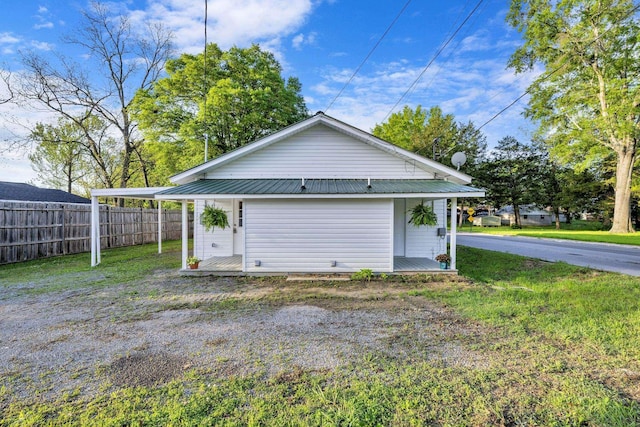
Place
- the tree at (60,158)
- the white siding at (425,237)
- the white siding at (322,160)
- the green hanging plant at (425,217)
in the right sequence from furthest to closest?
the tree at (60,158)
the white siding at (425,237)
the white siding at (322,160)
the green hanging plant at (425,217)

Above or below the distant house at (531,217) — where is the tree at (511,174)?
above

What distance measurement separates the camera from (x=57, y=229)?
37.4ft

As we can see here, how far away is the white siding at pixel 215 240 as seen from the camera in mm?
10141

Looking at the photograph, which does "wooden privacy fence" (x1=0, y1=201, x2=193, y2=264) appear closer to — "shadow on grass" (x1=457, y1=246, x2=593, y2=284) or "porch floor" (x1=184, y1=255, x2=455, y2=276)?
"porch floor" (x1=184, y1=255, x2=455, y2=276)

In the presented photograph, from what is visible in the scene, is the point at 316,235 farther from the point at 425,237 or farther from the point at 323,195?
the point at 425,237

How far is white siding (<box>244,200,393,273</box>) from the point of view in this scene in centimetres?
796

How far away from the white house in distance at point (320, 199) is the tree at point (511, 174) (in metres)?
28.0

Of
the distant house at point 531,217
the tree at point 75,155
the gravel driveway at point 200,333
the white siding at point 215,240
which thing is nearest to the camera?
the gravel driveway at point 200,333

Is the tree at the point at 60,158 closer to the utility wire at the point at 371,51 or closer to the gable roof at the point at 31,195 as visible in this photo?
the gable roof at the point at 31,195

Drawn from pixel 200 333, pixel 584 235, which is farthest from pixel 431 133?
pixel 200 333

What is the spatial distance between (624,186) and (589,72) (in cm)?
837

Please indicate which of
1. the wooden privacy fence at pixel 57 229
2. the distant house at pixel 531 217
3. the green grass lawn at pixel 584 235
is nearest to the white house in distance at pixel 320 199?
the wooden privacy fence at pixel 57 229

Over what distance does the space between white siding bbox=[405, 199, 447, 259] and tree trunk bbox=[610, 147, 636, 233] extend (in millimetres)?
20264

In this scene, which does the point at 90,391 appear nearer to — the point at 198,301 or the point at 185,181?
the point at 198,301
